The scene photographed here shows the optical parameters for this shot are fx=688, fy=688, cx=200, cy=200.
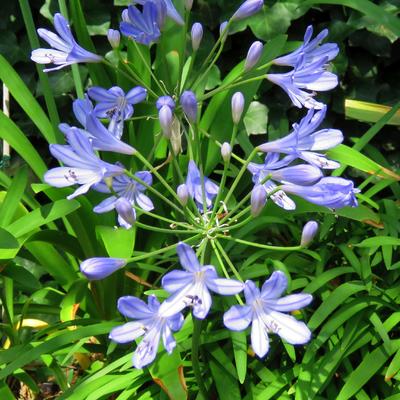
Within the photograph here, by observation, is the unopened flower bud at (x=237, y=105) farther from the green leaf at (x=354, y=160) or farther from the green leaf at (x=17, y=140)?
the green leaf at (x=17, y=140)

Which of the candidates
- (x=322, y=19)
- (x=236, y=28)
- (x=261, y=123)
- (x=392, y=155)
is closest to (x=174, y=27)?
(x=236, y=28)

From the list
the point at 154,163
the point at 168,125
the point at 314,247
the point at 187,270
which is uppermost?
the point at 168,125

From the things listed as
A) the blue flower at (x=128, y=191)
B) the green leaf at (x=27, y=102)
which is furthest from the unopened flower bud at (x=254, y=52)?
the green leaf at (x=27, y=102)

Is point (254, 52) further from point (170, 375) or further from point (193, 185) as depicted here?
point (170, 375)

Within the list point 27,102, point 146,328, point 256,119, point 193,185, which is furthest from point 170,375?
point 256,119

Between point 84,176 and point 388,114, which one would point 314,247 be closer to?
point 388,114
